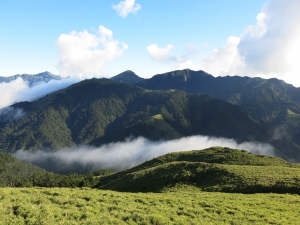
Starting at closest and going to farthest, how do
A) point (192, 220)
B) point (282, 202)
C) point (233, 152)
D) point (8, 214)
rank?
point (8, 214) < point (192, 220) < point (282, 202) < point (233, 152)

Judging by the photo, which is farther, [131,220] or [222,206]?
[222,206]

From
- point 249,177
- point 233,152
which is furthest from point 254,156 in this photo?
point 249,177

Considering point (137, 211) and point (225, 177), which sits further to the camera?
point (225, 177)

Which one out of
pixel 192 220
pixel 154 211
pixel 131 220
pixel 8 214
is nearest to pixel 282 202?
pixel 192 220

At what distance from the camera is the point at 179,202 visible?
30.2 m

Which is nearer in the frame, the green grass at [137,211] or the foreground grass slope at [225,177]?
the green grass at [137,211]

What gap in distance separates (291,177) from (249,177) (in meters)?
7.96

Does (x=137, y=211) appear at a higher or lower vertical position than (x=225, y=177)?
higher

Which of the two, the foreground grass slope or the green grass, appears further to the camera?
the foreground grass slope

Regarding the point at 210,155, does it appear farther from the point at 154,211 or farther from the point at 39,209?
the point at 39,209

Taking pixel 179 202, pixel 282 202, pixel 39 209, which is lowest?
pixel 282 202

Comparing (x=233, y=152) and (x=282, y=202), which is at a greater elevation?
(x=233, y=152)

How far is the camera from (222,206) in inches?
1139

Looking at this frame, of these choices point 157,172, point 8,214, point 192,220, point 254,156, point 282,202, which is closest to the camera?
point 8,214
